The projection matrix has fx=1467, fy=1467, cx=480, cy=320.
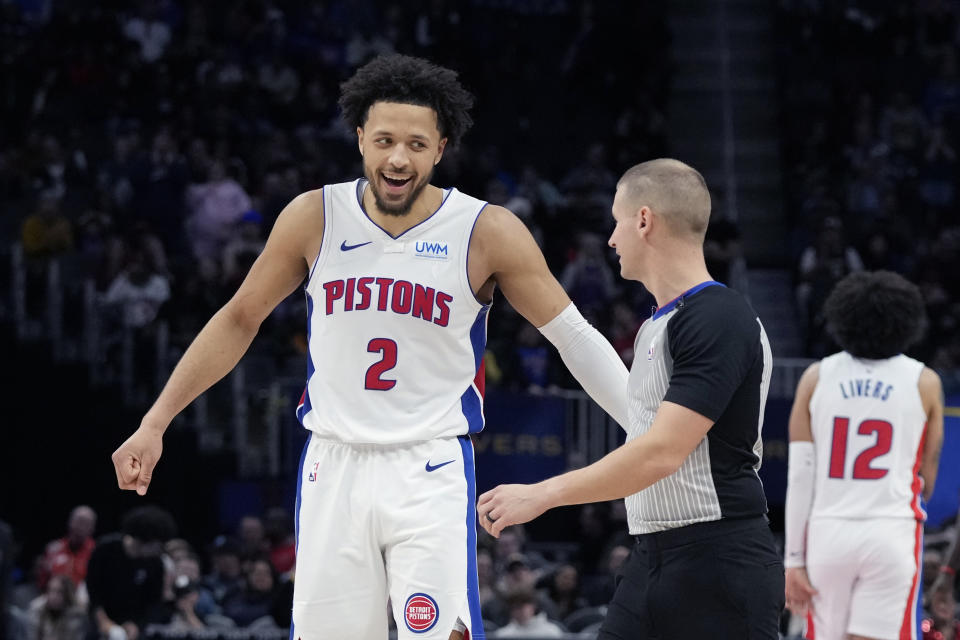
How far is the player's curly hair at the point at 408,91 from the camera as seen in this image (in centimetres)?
480

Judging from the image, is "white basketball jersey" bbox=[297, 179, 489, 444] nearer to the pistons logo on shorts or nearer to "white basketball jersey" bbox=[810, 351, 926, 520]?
the pistons logo on shorts

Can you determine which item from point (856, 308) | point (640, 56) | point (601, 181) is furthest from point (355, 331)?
point (640, 56)

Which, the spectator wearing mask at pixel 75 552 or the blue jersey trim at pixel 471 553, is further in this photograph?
the spectator wearing mask at pixel 75 552

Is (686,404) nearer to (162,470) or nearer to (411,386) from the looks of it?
(411,386)

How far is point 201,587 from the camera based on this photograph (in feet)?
34.9

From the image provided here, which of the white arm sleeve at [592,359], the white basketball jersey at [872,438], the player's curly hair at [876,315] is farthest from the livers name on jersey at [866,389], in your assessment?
the white arm sleeve at [592,359]

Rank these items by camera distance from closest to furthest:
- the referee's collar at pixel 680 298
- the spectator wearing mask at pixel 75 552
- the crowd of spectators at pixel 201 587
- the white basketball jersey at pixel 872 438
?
the referee's collar at pixel 680 298
the white basketball jersey at pixel 872 438
the crowd of spectators at pixel 201 587
the spectator wearing mask at pixel 75 552

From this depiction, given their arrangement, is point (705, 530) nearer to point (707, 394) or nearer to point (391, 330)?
point (707, 394)

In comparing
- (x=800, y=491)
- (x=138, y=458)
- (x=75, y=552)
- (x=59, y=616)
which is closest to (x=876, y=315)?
(x=800, y=491)

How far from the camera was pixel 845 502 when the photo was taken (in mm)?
6516

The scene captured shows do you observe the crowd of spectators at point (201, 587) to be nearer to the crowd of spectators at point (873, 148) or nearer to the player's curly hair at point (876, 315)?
the player's curly hair at point (876, 315)

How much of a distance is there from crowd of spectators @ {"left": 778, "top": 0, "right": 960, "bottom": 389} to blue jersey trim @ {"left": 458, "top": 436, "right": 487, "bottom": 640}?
8862mm

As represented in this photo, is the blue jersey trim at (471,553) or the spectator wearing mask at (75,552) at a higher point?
the blue jersey trim at (471,553)

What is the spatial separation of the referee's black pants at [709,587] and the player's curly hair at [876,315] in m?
2.49
